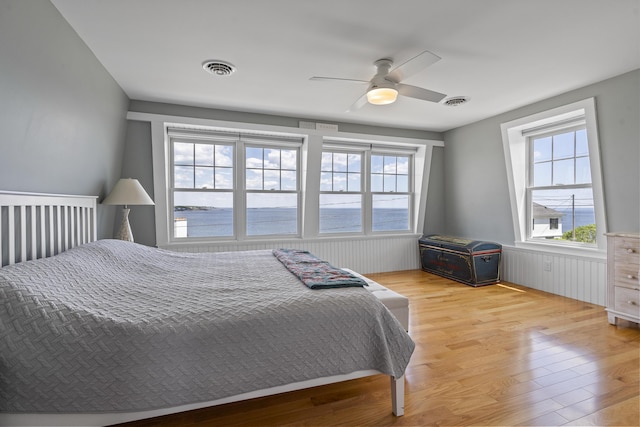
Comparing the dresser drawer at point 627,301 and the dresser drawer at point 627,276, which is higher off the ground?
the dresser drawer at point 627,276

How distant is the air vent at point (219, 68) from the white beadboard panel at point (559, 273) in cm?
418

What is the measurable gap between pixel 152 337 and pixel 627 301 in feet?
12.1

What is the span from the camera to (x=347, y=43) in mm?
2297

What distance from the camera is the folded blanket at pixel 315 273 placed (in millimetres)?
1694

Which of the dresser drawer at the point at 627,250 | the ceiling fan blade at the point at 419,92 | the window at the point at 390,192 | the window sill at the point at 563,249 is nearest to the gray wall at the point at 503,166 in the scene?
the window sill at the point at 563,249

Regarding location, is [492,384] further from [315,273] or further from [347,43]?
[347,43]

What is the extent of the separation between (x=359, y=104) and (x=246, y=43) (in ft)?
3.69

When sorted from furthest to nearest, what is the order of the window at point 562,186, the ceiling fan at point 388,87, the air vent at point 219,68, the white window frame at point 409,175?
the white window frame at point 409,175 → the window at point 562,186 → the air vent at point 219,68 → the ceiling fan at point 388,87

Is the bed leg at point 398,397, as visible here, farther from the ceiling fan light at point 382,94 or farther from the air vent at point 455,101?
the air vent at point 455,101

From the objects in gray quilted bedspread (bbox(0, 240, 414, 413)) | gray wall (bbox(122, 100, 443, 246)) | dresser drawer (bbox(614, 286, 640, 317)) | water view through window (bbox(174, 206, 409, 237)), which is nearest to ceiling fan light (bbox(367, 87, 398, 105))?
gray quilted bedspread (bbox(0, 240, 414, 413))

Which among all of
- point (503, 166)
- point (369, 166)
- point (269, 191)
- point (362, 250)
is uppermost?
point (369, 166)

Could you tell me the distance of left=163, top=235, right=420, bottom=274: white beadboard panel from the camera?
4.28 metres

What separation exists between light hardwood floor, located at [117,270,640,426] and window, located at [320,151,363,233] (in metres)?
2.14

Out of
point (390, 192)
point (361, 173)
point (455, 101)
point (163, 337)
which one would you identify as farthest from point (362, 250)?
point (163, 337)
